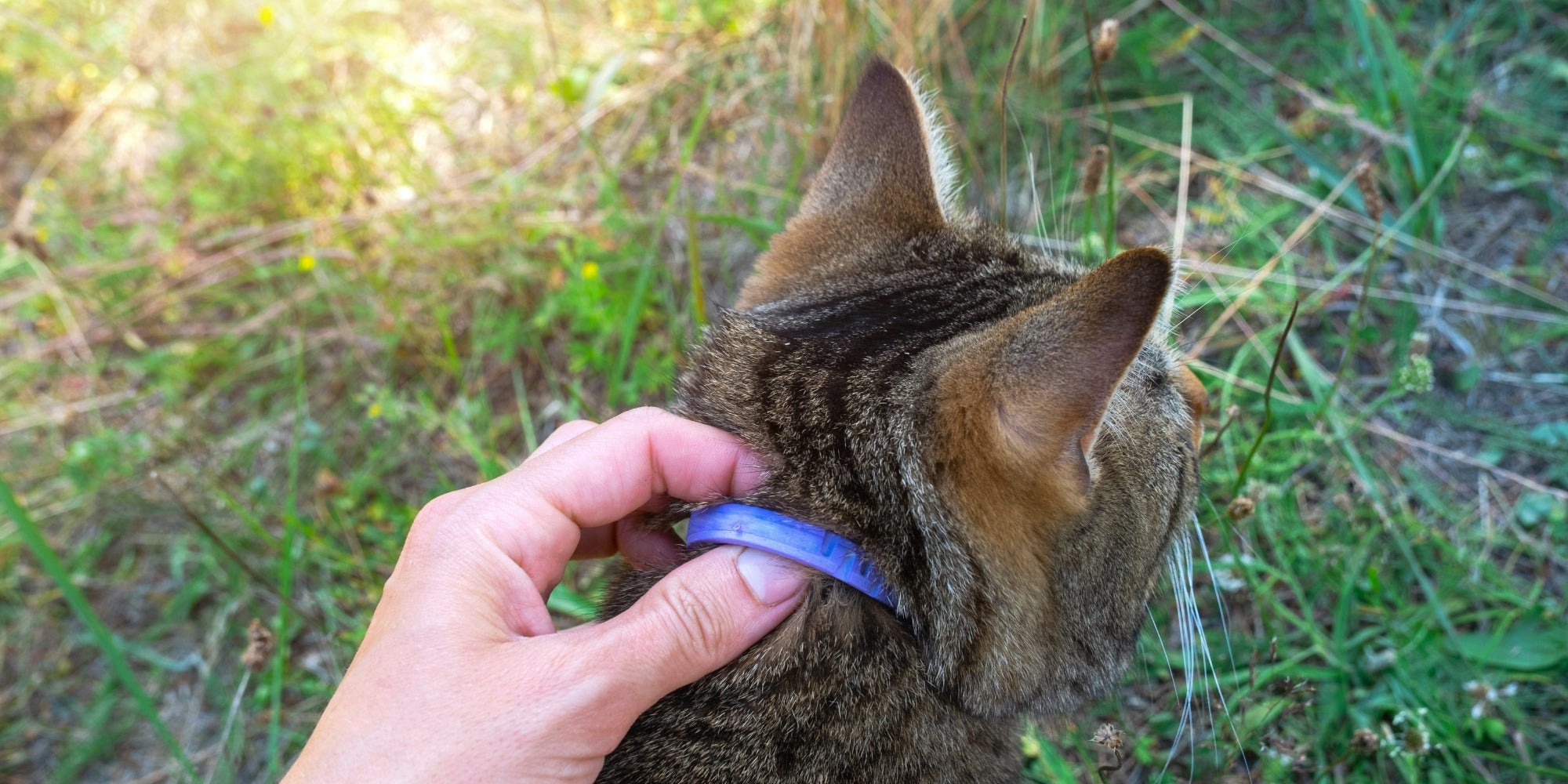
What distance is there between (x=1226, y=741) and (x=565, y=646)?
1.88 m

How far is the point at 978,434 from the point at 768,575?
1.49 ft

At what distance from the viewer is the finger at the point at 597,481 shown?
5.59ft

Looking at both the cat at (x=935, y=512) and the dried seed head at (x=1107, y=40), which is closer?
the cat at (x=935, y=512)

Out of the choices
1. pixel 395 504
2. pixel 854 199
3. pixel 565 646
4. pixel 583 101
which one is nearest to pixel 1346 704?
pixel 854 199

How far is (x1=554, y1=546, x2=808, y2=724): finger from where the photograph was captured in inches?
58.9

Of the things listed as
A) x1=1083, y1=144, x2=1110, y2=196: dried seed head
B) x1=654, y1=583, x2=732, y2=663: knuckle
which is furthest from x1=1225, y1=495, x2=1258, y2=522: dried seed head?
x1=654, y1=583, x2=732, y2=663: knuckle

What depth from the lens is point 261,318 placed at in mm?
3859

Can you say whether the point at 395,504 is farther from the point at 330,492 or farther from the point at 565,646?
the point at 565,646

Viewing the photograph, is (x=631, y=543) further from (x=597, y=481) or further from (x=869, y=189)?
(x=869, y=189)

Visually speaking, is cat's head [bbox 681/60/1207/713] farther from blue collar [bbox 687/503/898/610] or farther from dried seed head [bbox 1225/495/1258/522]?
dried seed head [bbox 1225/495/1258/522]

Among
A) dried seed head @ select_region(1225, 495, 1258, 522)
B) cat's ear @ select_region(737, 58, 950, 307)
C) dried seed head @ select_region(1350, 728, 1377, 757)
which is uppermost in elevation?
cat's ear @ select_region(737, 58, 950, 307)

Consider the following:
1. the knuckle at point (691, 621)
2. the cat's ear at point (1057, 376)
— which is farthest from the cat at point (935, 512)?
the knuckle at point (691, 621)

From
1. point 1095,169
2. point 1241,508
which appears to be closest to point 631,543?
point 1241,508

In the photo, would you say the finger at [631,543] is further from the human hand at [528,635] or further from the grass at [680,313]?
the grass at [680,313]
